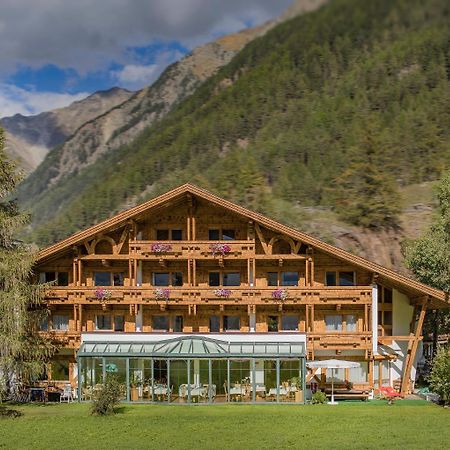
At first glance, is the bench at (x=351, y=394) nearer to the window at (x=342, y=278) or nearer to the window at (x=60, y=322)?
the window at (x=342, y=278)

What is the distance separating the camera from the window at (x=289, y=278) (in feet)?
127

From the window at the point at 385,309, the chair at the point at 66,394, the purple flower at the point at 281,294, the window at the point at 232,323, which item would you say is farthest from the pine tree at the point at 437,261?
the chair at the point at 66,394

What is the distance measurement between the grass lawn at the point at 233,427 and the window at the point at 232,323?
5978 mm

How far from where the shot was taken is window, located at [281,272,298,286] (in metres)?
38.7

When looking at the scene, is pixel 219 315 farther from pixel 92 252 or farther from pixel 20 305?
pixel 20 305

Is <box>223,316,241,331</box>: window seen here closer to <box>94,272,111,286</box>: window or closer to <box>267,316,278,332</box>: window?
<box>267,316,278,332</box>: window

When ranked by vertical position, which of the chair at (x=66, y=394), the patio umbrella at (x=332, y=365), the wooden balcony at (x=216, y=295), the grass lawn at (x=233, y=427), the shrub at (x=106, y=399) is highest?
the wooden balcony at (x=216, y=295)

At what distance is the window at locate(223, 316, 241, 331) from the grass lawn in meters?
5.98

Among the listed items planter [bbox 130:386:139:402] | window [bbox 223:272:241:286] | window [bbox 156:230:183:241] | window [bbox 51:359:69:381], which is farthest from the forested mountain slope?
planter [bbox 130:386:139:402]

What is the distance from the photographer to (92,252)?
3862 cm

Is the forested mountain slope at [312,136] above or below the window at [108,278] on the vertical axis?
above

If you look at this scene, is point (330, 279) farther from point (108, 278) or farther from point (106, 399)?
point (106, 399)

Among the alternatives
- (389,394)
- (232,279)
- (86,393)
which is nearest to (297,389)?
(389,394)

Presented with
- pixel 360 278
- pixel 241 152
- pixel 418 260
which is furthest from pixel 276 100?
pixel 360 278
